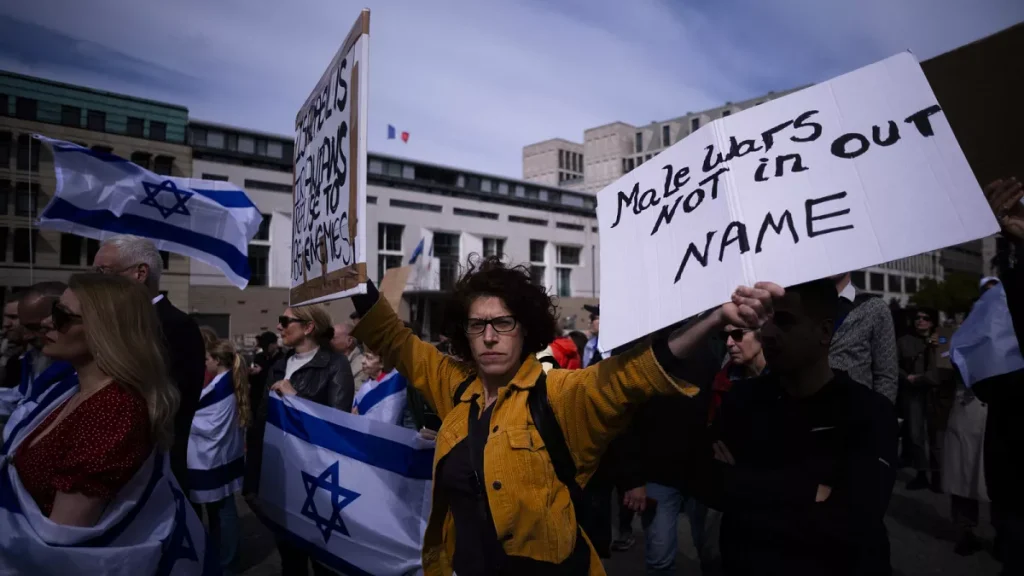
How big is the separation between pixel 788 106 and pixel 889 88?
0.23 m

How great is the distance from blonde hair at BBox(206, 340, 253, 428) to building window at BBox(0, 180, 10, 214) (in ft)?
105

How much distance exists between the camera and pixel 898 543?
513 cm

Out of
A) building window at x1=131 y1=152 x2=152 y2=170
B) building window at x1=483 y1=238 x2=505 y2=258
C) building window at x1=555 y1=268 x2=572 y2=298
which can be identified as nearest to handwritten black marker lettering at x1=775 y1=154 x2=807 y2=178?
building window at x1=131 y1=152 x2=152 y2=170

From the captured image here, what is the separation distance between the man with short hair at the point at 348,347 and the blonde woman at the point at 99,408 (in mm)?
2270

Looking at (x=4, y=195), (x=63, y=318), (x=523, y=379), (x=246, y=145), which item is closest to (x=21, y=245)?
(x=4, y=195)

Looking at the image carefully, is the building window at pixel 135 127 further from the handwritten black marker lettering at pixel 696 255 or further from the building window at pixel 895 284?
the building window at pixel 895 284

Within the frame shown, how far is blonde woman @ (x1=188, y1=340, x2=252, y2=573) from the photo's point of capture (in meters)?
4.45

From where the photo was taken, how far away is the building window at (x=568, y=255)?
6019 cm

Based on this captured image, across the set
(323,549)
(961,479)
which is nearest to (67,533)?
(323,549)

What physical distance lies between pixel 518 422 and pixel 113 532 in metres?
1.48

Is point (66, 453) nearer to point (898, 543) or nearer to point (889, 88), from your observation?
point (889, 88)

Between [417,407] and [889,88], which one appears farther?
[417,407]

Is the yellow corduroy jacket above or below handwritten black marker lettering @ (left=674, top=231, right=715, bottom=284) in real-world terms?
below

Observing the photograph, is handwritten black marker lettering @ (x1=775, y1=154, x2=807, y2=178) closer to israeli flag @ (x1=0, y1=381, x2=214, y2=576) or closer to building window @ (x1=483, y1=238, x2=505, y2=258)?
israeli flag @ (x1=0, y1=381, x2=214, y2=576)
